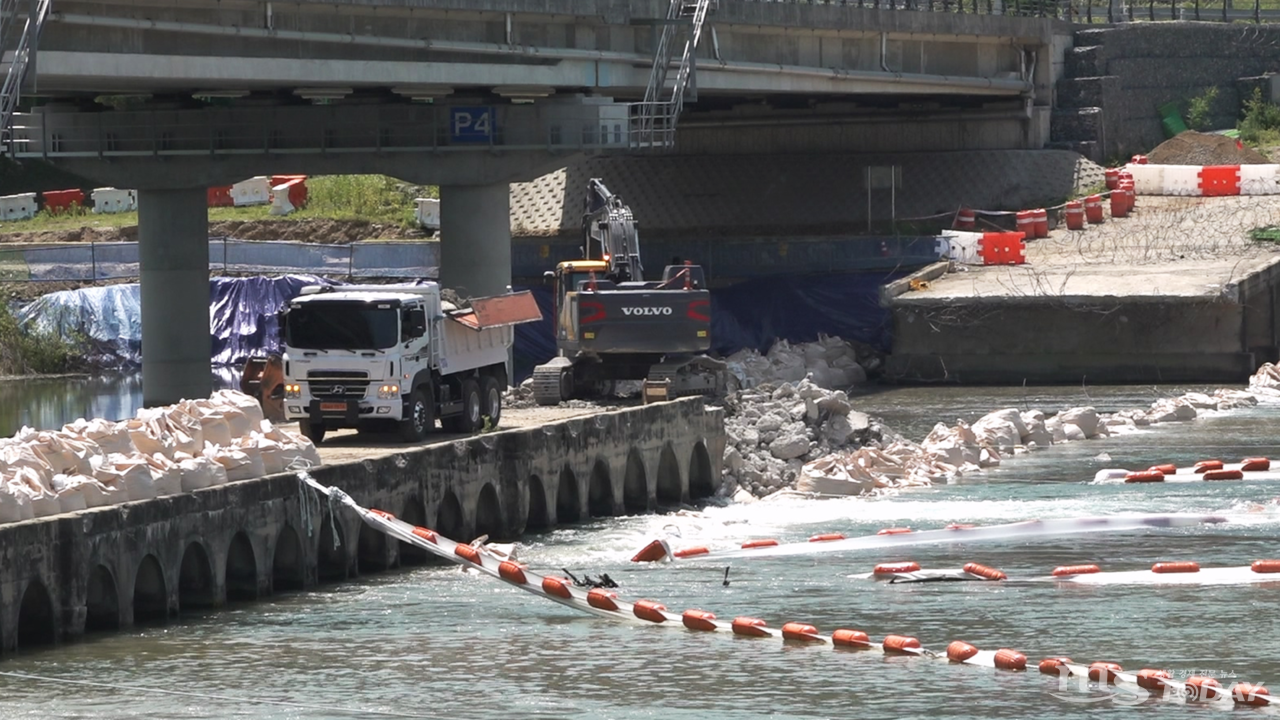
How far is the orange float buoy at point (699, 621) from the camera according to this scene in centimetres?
2491

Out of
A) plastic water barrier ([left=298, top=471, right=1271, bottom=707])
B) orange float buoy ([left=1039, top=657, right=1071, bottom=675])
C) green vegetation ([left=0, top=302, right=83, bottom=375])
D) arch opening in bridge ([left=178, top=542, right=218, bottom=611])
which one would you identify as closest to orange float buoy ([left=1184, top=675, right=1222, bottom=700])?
plastic water barrier ([left=298, top=471, right=1271, bottom=707])

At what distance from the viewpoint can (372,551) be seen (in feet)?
98.5

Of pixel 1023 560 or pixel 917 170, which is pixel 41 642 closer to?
pixel 1023 560

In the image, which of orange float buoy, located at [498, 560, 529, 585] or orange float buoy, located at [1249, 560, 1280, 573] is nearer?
orange float buoy, located at [498, 560, 529, 585]

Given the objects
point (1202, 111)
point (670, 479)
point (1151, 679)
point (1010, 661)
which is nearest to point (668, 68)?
point (670, 479)

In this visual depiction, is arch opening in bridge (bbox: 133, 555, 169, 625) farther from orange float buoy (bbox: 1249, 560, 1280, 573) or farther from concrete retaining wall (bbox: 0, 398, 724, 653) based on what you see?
orange float buoy (bbox: 1249, 560, 1280, 573)

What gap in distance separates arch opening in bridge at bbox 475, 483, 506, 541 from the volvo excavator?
28.4ft

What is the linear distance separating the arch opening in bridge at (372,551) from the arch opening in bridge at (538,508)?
4.58 meters

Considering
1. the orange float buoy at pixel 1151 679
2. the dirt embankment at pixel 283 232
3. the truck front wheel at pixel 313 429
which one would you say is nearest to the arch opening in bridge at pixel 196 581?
the truck front wheel at pixel 313 429

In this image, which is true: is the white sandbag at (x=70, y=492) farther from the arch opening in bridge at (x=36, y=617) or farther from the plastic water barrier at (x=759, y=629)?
the plastic water barrier at (x=759, y=629)

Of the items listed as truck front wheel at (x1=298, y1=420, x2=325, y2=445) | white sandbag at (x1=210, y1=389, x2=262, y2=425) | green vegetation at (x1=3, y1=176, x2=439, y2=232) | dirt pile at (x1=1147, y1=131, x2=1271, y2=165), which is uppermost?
dirt pile at (x1=1147, y1=131, x2=1271, y2=165)

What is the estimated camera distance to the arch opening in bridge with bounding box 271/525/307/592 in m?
28.2

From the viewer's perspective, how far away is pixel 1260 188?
65438 mm

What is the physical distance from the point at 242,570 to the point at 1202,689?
11.8m
